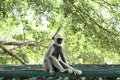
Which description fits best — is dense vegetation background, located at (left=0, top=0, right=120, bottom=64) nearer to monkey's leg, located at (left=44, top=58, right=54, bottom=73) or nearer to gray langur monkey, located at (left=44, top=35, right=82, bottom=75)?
gray langur monkey, located at (left=44, top=35, right=82, bottom=75)

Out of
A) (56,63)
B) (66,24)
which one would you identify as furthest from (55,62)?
(66,24)

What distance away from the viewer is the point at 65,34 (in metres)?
11.5

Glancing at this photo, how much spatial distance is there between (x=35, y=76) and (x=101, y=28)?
696 centimetres

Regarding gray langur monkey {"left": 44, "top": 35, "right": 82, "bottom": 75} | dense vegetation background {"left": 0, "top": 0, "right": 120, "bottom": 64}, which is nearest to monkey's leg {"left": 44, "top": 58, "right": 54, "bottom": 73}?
gray langur monkey {"left": 44, "top": 35, "right": 82, "bottom": 75}

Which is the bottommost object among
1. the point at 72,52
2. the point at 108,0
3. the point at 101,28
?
the point at 72,52

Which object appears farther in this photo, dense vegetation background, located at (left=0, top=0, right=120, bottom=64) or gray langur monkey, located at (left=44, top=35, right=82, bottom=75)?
dense vegetation background, located at (left=0, top=0, right=120, bottom=64)

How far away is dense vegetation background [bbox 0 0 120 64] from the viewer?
33.1ft

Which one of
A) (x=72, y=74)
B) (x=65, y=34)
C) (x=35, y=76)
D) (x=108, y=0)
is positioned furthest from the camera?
(x=65, y=34)

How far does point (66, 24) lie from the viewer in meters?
10.9

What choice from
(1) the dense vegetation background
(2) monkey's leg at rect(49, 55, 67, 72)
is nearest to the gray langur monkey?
(2) monkey's leg at rect(49, 55, 67, 72)

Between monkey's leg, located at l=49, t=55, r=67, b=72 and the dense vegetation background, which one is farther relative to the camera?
the dense vegetation background

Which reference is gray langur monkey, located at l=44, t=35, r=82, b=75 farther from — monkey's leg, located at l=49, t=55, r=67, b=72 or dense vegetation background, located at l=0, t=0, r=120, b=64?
dense vegetation background, located at l=0, t=0, r=120, b=64

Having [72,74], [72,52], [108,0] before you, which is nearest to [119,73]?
[72,74]

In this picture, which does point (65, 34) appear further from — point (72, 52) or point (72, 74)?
point (72, 74)
